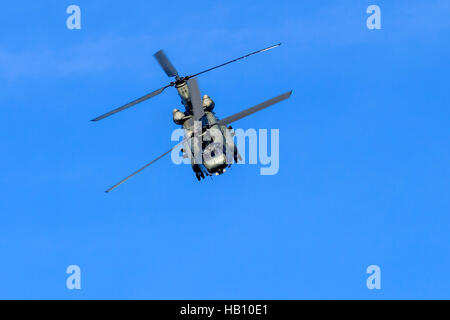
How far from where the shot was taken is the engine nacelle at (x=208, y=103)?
7406 cm

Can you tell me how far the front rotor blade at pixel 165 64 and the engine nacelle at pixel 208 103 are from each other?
11.7ft

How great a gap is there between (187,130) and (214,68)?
875cm

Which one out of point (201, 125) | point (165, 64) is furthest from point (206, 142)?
point (165, 64)

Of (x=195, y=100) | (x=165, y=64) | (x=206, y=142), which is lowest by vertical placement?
(x=206, y=142)

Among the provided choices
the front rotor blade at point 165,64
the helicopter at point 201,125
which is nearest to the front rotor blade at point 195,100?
the helicopter at point 201,125

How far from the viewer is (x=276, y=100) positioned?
71.0 meters

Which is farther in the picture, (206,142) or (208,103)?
(208,103)

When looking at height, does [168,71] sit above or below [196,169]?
above

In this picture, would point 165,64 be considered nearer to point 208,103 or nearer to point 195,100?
point 195,100

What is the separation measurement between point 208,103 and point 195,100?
12.0 ft

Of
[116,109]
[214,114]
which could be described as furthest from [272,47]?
[116,109]

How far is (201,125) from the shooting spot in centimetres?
7225

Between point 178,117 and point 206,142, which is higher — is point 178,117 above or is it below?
above

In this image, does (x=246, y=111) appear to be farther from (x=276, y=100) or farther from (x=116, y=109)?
(x=116, y=109)
